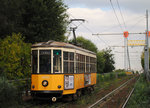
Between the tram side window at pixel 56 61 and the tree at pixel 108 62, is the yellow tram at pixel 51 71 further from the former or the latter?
the tree at pixel 108 62

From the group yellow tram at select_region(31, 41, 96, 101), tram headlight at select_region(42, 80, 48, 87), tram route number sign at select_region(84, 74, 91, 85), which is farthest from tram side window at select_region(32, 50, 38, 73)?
tram route number sign at select_region(84, 74, 91, 85)

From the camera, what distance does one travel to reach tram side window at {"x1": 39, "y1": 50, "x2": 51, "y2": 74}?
1236 cm

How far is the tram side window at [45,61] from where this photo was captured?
40.5ft

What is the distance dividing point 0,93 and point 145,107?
6.22 metres

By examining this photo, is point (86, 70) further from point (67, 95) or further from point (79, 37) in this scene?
point (79, 37)

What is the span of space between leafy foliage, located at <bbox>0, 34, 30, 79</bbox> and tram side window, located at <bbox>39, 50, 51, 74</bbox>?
1742 millimetres

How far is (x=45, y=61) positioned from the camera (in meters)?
12.4

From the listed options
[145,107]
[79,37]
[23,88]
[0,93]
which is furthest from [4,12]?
[79,37]

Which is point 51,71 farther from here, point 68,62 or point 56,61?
point 68,62

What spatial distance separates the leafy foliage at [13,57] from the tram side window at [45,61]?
1742 mm

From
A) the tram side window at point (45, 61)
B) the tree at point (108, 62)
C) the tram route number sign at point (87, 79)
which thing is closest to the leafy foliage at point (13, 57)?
the tram side window at point (45, 61)

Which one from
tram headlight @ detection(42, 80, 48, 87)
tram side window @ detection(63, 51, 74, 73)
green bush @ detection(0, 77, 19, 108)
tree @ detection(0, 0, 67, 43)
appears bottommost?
green bush @ detection(0, 77, 19, 108)

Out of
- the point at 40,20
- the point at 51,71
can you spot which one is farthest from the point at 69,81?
the point at 40,20

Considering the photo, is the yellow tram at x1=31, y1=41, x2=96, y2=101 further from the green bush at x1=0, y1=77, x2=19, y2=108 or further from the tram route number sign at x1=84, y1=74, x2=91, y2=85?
the tram route number sign at x1=84, y1=74, x2=91, y2=85
